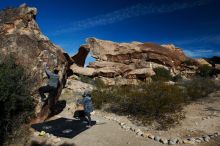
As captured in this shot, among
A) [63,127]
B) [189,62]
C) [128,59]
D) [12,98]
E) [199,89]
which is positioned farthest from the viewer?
[189,62]

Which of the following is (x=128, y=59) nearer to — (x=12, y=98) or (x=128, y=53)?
(x=128, y=53)

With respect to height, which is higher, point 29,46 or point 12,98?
point 29,46

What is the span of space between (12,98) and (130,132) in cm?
447

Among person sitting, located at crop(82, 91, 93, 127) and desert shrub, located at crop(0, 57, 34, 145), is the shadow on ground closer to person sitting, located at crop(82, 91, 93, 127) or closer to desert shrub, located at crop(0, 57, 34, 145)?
person sitting, located at crop(82, 91, 93, 127)


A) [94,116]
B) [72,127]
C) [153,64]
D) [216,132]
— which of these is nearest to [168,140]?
[216,132]

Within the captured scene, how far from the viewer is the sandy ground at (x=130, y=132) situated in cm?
920

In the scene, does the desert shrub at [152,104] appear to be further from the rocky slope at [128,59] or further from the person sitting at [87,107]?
the rocky slope at [128,59]

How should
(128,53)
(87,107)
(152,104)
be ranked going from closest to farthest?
(87,107) → (152,104) → (128,53)

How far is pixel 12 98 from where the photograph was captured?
9078 millimetres

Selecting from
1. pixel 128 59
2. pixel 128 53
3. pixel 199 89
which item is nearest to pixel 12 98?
pixel 199 89

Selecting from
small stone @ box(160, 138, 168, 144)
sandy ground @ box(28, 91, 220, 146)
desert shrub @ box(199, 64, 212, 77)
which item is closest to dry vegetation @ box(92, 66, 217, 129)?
sandy ground @ box(28, 91, 220, 146)

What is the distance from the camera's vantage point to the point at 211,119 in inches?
498

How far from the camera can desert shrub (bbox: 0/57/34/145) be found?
8891 mm

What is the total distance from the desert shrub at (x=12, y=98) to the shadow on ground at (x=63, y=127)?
2.46 feet
